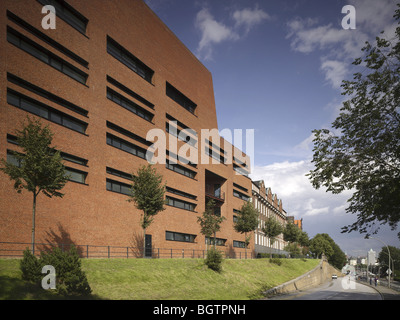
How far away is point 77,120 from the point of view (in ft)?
87.4

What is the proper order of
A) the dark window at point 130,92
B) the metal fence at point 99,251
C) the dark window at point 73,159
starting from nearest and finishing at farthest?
the metal fence at point 99,251, the dark window at point 73,159, the dark window at point 130,92

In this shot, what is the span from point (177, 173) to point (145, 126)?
24.9ft

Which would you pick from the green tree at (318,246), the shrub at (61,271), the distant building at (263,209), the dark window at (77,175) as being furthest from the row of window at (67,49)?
the green tree at (318,246)

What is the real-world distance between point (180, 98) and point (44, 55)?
2093 centimetres

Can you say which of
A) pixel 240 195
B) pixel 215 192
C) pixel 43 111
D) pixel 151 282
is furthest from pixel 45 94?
pixel 240 195

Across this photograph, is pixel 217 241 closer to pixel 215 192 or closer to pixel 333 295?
pixel 215 192

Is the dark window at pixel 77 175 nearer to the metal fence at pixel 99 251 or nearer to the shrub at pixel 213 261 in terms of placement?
the metal fence at pixel 99 251

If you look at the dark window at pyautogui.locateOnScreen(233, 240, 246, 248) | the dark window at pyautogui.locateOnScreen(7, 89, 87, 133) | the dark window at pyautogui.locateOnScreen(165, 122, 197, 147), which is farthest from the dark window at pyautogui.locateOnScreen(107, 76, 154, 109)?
the dark window at pyautogui.locateOnScreen(233, 240, 246, 248)

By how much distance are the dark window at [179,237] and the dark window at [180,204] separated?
123 inches

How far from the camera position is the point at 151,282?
20.8 m

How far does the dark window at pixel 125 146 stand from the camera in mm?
30288

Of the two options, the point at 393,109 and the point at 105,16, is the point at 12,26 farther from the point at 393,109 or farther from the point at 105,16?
the point at 393,109

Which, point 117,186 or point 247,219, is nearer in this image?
point 117,186
